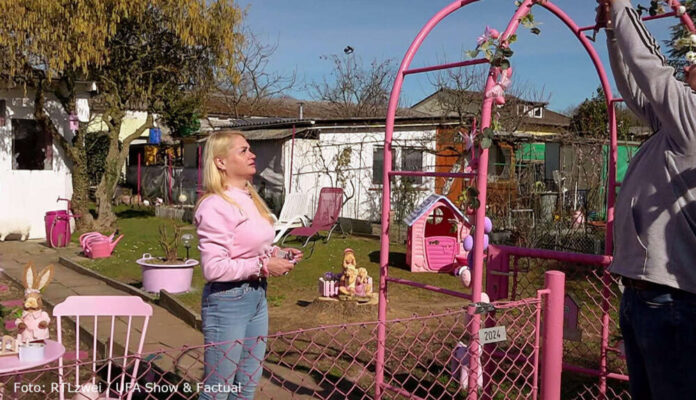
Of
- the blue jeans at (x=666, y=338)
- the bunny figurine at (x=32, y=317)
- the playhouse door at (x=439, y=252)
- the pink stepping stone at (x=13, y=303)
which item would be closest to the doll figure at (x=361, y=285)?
the playhouse door at (x=439, y=252)

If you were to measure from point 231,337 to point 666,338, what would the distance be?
5.43ft

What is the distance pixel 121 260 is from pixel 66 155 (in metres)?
3.83

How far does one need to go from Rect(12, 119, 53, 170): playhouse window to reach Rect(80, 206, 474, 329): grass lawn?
216 centimetres

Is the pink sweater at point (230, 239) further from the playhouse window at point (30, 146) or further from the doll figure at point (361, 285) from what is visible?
the playhouse window at point (30, 146)

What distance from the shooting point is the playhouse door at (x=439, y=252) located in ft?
30.9

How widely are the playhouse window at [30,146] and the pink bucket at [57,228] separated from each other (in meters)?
1.40

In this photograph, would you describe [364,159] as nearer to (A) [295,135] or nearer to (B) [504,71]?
(A) [295,135]

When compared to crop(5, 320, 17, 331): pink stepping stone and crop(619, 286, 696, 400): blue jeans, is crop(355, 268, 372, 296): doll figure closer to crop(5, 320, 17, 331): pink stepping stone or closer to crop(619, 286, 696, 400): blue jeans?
crop(5, 320, 17, 331): pink stepping stone

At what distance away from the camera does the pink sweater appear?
255 cm

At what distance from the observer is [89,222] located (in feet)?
41.5

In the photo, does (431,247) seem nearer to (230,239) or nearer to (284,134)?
(284,134)

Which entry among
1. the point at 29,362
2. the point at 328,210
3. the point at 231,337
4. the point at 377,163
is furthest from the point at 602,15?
the point at 377,163

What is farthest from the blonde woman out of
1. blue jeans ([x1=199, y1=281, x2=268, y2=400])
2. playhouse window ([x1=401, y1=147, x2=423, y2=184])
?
playhouse window ([x1=401, y1=147, x2=423, y2=184])

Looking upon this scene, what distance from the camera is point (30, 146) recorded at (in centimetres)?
1183
